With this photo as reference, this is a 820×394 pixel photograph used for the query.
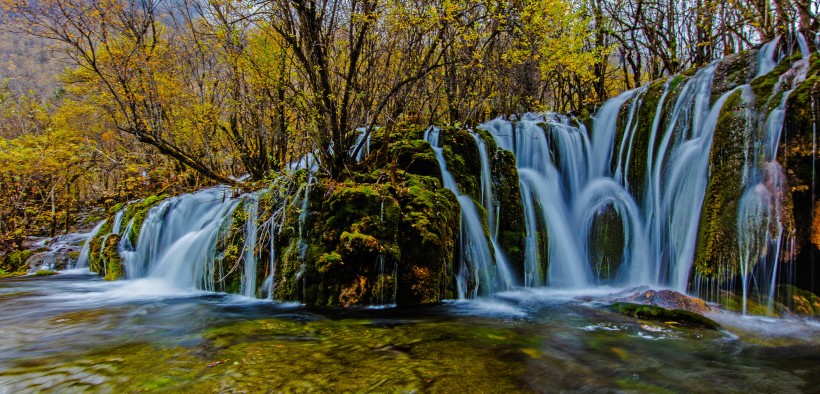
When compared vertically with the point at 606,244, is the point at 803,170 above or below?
above

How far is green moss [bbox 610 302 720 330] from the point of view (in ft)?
15.5

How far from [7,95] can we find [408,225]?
677 inches

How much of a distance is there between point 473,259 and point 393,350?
317cm

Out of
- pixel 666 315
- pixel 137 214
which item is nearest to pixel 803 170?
pixel 666 315

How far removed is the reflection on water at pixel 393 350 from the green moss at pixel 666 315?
0.20 metres

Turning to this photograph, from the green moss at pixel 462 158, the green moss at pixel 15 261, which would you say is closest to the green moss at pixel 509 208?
the green moss at pixel 462 158

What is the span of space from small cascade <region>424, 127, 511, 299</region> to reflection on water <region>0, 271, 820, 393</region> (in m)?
0.46

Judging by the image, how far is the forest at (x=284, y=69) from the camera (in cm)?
716

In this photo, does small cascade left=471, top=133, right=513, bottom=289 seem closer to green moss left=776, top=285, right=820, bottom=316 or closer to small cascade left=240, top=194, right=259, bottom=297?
green moss left=776, top=285, right=820, bottom=316

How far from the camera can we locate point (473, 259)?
22.2 feet

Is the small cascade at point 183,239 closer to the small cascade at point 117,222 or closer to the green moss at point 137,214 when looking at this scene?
the green moss at point 137,214

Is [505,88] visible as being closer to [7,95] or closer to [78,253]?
[78,253]

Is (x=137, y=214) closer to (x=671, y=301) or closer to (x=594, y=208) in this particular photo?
(x=594, y=208)

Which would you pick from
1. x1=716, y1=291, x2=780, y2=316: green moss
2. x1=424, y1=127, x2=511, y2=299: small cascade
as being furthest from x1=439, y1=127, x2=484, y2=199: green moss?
x1=716, y1=291, x2=780, y2=316: green moss
